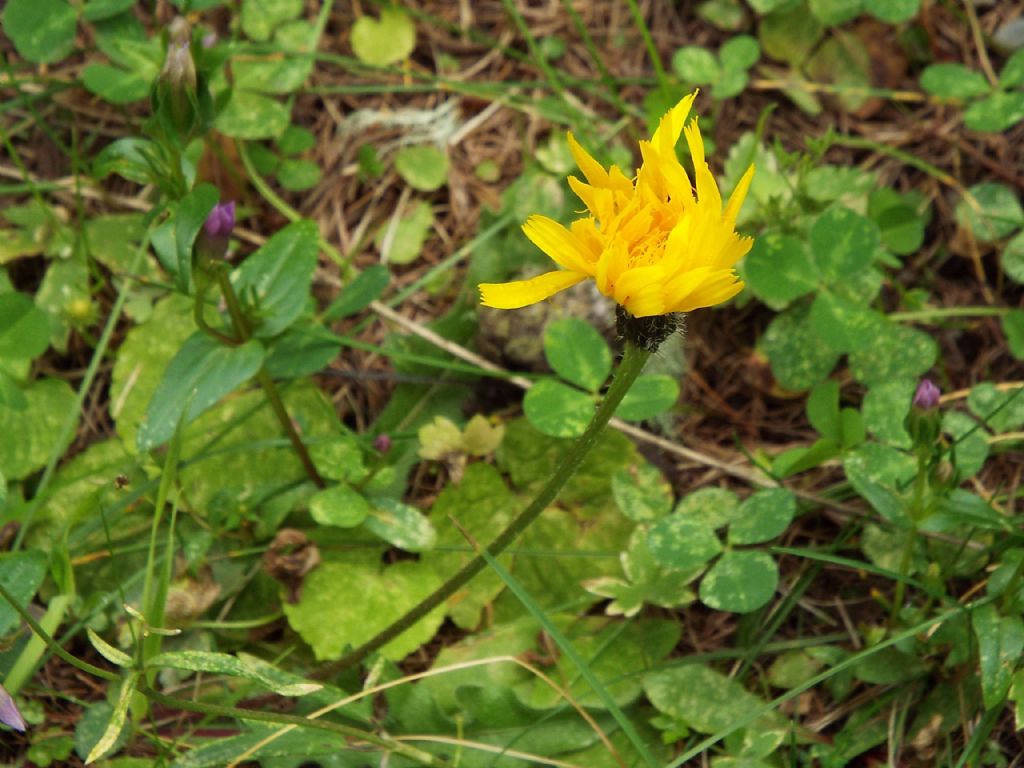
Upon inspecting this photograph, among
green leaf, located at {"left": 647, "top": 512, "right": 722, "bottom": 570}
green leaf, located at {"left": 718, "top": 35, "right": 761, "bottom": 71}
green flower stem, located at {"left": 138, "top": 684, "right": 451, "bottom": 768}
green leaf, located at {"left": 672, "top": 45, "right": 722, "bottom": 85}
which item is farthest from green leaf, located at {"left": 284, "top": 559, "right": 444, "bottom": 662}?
green leaf, located at {"left": 718, "top": 35, "right": 761, "bottom": 71}

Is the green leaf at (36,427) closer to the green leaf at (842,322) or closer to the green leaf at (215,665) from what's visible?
the green leaf at (215,665)

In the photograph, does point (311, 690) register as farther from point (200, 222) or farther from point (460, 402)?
point (460, 402)

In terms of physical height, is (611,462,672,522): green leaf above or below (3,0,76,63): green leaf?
below

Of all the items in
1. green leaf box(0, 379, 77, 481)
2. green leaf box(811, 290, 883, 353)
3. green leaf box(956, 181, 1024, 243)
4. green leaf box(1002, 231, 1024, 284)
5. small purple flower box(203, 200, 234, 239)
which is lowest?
green leaf box(0, 379, 77, 481)

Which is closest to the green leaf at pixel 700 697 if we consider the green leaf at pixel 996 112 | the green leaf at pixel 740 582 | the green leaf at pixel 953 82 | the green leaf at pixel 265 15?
the green leaf at pixel 740 582

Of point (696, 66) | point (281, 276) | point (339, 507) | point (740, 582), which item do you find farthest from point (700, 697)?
point (696, 66)

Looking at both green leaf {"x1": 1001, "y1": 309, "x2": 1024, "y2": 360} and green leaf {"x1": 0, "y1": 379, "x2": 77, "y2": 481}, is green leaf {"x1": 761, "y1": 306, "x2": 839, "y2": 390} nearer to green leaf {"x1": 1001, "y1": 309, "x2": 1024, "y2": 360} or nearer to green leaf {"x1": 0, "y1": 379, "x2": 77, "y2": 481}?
green leaf {"x1": 1001, "y1": 309, "x2": 1024, "y2": 360}
